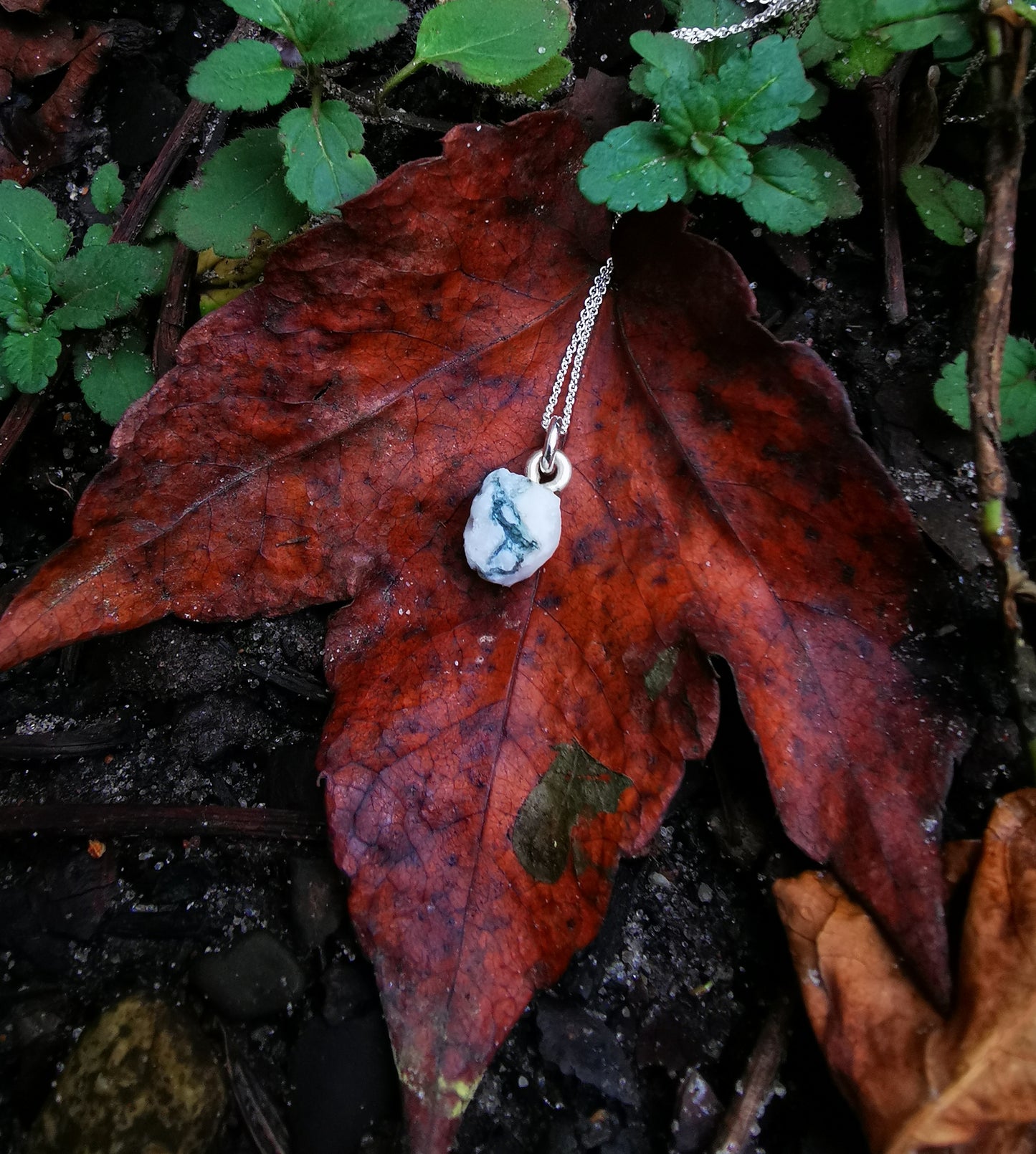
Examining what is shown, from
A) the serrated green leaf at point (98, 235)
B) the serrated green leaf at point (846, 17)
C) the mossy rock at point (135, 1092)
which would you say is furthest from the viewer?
the serrated green leaf at point (98, 235)

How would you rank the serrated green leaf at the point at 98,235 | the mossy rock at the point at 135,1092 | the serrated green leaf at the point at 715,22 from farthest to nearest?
the serrated green leaf at the point at 98,235
the serrated green leaf at the point at 715,22
the mossy rock at the point at 135,1092

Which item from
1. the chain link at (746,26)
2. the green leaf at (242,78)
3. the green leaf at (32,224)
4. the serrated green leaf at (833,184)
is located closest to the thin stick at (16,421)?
the green leaf at (32,224)

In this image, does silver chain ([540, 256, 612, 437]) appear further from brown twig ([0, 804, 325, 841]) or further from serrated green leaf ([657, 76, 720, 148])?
brown twig ([0, 804, 325, 841])

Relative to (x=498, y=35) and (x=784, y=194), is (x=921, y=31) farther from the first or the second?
(x=498, y=35)

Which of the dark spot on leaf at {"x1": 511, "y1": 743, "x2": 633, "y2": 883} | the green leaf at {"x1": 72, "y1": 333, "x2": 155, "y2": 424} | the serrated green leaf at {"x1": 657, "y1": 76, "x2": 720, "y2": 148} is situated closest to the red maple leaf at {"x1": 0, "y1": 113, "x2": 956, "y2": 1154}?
the dark spot on leaf at {"x1": 511, "y1": 743, "x2": 633, "y2": 883}

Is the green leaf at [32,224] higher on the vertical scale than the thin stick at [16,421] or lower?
higher

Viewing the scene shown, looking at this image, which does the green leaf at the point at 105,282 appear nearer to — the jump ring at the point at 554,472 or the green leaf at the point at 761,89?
the jump ring at the point at 554,472

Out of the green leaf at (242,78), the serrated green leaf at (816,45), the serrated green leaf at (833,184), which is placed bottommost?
the serrated green leaf at (833,184)
